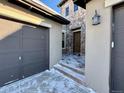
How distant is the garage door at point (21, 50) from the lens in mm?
4535

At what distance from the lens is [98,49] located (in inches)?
153

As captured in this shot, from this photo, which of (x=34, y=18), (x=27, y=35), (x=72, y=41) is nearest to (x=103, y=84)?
(x=27, y=35)

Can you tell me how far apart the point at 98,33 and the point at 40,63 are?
3.48 meters

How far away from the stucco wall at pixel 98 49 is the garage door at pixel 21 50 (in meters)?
2.55

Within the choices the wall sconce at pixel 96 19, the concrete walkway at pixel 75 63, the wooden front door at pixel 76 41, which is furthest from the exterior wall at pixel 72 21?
the wall sconce at pixel 96 19

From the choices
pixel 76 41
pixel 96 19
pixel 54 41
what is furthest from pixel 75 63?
pixel 76 41

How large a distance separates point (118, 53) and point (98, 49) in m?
0.64

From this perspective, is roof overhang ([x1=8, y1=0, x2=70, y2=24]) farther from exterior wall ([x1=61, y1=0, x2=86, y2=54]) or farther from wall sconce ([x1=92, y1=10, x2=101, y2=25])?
exterior wall ([x1=61, y1=0, x2=86, y2=54])

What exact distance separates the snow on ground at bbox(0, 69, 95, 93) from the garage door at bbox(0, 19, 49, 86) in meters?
0.31

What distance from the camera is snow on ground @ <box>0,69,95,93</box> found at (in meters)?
4.18

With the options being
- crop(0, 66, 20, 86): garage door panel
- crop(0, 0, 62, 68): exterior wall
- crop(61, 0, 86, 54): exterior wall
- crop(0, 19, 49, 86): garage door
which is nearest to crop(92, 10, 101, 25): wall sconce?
crop(0, 19, 49, 86): garage door

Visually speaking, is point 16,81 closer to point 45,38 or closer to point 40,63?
point 40,63

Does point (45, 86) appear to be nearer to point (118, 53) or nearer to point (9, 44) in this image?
point (9, 44)

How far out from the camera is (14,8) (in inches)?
191
